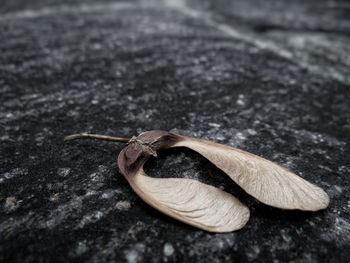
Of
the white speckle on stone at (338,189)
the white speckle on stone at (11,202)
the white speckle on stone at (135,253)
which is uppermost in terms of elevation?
the white speckle on stone at (11,202)

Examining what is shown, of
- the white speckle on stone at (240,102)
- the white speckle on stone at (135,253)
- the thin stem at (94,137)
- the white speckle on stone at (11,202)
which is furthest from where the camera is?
the white speckle on stone at (240,102)

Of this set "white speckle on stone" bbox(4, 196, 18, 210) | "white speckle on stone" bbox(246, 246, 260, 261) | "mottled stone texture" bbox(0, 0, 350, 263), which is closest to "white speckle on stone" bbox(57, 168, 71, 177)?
"mottled stone texture" bbox(0, 0, 350, 263)

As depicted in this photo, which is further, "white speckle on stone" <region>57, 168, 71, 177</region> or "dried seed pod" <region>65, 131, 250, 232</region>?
"white speckle on stone" <region>57, 168, 71, 177</region>

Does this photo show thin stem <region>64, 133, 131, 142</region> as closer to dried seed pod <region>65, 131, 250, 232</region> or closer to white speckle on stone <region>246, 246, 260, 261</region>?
dried seed pod <region>65, 131, 250, 232</region>

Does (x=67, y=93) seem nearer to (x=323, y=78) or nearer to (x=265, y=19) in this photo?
(x=323, y=78)

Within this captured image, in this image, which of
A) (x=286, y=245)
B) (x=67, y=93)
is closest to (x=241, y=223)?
(x=286, y=245)

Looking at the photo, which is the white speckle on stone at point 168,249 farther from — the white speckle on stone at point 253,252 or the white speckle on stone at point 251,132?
the white speckle on stone at point 251,132

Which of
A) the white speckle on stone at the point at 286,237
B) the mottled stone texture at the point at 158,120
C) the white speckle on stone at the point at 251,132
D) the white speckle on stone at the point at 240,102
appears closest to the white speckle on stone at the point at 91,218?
the mottled stone texture at the point at 158,120
